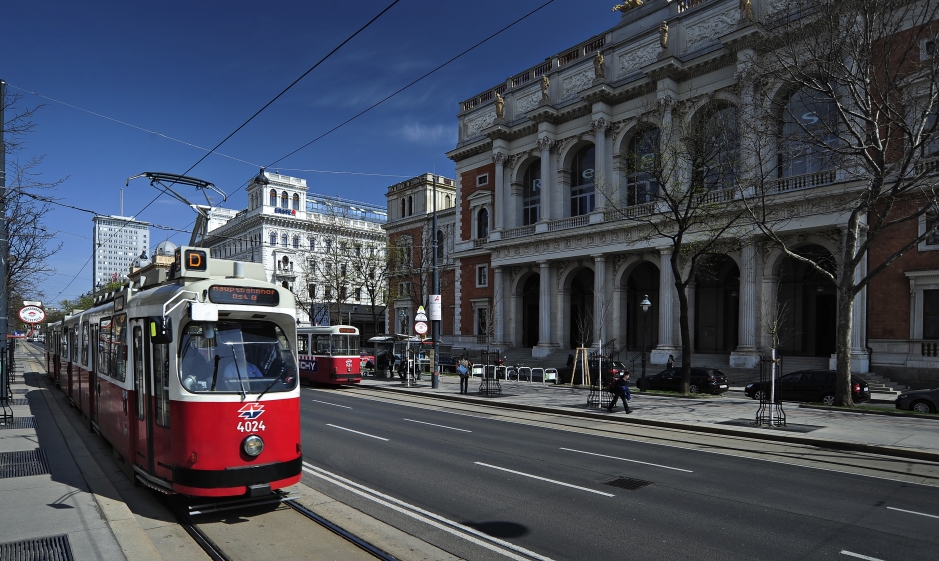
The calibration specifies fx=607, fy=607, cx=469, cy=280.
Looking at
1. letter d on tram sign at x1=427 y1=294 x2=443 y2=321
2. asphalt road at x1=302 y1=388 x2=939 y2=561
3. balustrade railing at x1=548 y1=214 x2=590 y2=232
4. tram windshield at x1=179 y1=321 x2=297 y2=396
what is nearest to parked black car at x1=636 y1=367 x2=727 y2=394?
letter d on tram sign at x1=427 y1=294 x2=443 y2=321

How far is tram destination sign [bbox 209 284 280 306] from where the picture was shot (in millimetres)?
7648

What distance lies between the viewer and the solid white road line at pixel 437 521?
6.87 m

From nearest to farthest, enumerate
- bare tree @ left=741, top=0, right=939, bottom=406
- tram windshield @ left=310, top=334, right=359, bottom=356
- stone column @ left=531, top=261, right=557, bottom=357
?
bare tree @ left=741, top=0, right=939, bottom=406, tram windshield @ left=310, top=334, right=359, bottom=356, stone column @ left=531, top=261, right=557, bottom=357

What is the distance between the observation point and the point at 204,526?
7.53 m

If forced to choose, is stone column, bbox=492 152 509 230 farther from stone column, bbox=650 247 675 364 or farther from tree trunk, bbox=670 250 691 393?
tree trunk, bbox=670 250 691 393

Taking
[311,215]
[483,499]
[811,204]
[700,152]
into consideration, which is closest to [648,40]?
[811,204]

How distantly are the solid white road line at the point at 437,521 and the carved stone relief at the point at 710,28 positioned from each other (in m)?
34.2

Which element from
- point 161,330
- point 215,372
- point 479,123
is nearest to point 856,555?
point 215,372

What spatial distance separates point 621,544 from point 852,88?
17247 mm

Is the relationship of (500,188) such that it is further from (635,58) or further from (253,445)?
(253,445)

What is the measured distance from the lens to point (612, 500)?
912 centimetres

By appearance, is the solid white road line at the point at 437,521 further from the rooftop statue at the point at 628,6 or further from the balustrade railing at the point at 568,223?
the rooftop statue at the point at 628,6

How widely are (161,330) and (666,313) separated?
32914 mm

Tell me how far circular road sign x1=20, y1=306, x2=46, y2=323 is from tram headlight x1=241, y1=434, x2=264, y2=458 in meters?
17.7
